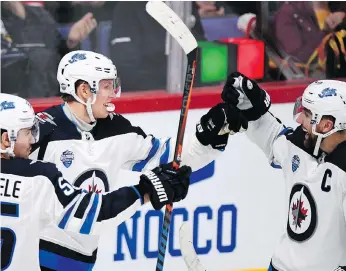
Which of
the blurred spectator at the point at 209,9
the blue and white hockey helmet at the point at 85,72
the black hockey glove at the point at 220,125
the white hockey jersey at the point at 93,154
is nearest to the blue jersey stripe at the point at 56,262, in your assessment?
the white hockey jersey at the point at 93,154

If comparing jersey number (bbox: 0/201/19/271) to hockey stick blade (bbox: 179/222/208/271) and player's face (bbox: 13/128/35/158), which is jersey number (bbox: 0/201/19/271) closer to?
player's face (bbox: 13/128/35/158)

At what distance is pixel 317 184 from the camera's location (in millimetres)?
3697

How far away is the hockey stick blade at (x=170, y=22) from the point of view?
12.6ft

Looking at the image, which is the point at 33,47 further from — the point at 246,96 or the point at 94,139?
the point at 246,96

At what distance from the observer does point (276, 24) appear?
502 cm

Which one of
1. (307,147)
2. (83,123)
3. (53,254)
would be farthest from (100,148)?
(307,147)

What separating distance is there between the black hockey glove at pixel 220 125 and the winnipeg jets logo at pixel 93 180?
1.19 feet

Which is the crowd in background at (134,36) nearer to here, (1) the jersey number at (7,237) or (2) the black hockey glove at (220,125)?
(2) the black hockey glove at (220,125)

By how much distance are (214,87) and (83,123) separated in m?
1.06

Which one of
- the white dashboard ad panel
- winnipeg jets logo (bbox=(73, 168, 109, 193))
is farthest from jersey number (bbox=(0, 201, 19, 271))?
the white dashboard ad panel

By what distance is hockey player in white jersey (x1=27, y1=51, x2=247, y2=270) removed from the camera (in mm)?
3848

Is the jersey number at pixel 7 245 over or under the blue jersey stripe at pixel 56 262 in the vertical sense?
over

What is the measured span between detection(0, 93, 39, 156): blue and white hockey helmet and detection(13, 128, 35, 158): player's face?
0.02 m

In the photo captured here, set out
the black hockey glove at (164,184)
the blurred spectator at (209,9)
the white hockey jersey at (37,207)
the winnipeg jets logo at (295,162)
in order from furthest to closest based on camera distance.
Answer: the blurred spectator at (209,9)
the winnipeg jets logo at (295,162)
the black hockey glove at (164,184)
the white hockey jersey at (37,207)
